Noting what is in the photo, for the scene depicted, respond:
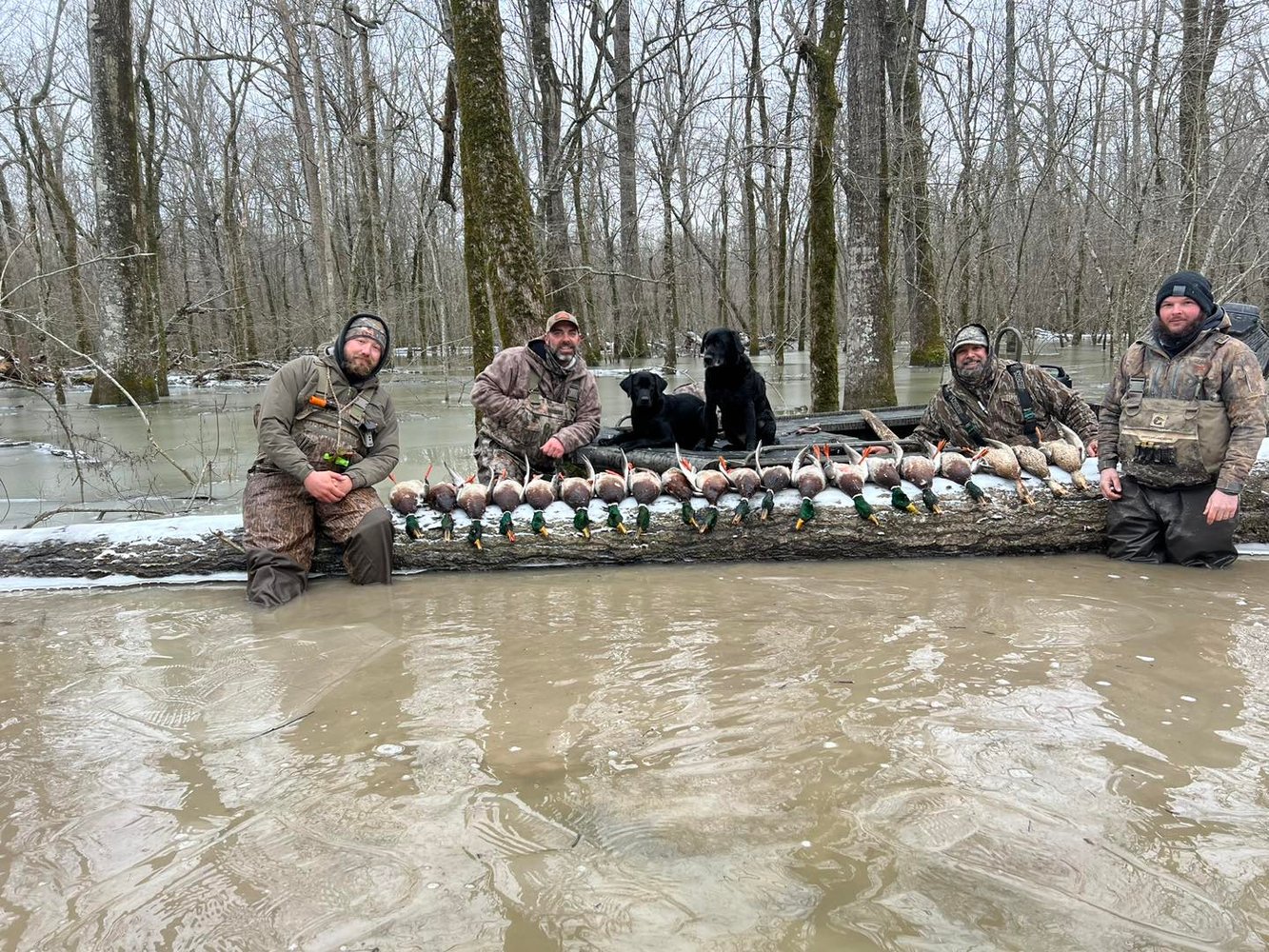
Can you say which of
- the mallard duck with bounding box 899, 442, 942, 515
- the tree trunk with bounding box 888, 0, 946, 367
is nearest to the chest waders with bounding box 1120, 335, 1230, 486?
the mallard duck with bounding box 899, 442, 942, 515

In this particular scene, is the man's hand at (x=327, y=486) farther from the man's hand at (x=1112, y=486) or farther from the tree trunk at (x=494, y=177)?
the man's hand at (x=1112, y=486)

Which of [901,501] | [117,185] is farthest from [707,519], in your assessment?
[117,185]

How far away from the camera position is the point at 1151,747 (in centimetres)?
269

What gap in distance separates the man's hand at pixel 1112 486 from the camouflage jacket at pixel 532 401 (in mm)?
3558

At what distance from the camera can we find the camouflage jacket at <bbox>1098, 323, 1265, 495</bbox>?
452cm

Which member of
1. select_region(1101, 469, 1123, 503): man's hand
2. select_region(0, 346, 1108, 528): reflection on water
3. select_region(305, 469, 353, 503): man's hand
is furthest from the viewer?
select_region(0, 346, 1108, 528): reflection on water

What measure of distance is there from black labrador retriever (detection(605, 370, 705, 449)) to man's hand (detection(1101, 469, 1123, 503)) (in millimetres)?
3056

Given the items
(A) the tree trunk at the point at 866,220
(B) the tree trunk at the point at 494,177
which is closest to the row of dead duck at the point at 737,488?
(B) the tree trunk at the point at 494,177

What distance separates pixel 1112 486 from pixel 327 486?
4889mm

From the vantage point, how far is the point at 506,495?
519cm

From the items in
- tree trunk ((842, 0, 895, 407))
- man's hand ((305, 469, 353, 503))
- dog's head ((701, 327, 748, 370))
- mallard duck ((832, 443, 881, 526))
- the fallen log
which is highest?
tree trunk ((842, 0, 895, 407))

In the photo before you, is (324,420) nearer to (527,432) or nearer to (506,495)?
(506,495)

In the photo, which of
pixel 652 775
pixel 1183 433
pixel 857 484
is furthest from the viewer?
pixel 857 484

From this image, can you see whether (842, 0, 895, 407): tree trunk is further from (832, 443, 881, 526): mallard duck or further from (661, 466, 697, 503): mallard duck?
(661, 466, 697, 503): mallard duck
